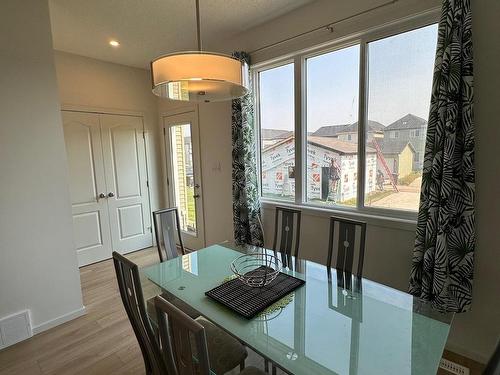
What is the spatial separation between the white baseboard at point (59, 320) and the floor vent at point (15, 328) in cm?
6

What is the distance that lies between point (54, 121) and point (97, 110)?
146cm

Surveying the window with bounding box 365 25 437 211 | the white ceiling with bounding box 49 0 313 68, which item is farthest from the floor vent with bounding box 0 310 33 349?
the window with bounding box 365 25 437 211

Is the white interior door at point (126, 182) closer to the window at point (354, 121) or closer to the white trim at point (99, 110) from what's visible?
the white trim at point (99, 110)

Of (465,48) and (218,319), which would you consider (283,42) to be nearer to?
(465,48)

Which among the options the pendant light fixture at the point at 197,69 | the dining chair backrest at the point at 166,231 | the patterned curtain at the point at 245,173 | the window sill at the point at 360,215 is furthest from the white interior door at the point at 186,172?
the pendant light fixture at the point at 197,69

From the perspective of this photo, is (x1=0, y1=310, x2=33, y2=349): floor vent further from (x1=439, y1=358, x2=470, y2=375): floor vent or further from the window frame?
(x1=439, y1=358, x2=470, y2=375): floor vent

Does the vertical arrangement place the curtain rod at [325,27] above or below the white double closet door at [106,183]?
above

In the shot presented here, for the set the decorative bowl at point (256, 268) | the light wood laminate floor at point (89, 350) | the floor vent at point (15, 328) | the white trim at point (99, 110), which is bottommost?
the light wood laminate floor at point (89, 350)

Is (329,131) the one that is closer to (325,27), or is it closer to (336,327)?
(325,27)

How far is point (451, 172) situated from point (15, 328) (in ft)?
11.3

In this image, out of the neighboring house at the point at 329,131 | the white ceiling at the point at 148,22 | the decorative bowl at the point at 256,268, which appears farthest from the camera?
the neighboring house at the point at 329,131

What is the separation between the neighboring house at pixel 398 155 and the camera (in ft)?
6.98

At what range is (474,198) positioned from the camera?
5.75 ft

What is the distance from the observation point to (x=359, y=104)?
233cm
